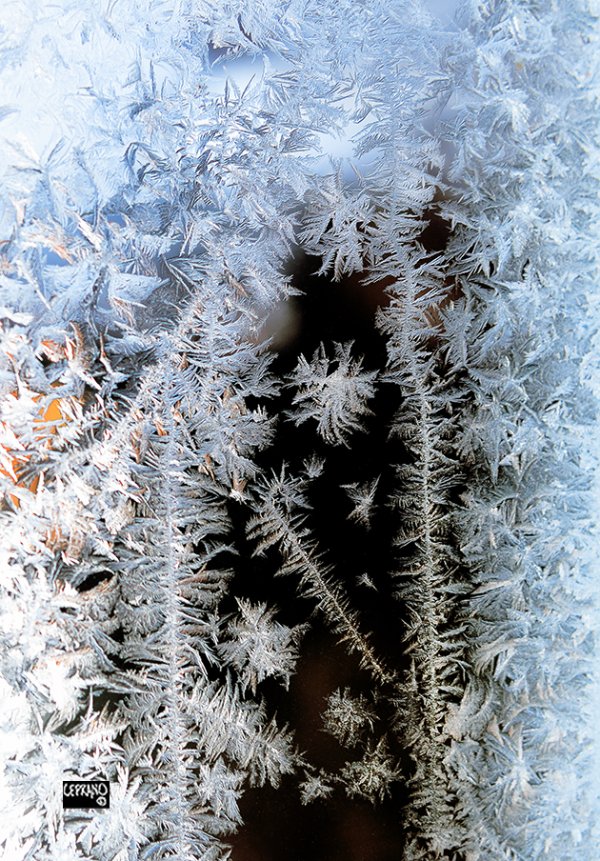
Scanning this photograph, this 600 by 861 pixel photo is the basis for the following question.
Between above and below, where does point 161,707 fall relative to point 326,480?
below

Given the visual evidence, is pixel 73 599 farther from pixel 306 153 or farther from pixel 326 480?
pixel 306 153

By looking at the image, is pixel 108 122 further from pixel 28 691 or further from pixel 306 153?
pixel 28 691

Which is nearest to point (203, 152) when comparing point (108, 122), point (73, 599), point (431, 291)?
point (108, 122)

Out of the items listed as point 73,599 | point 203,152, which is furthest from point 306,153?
point 73,599

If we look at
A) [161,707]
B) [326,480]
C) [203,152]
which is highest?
[203,152]

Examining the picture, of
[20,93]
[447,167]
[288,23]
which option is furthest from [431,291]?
[20,93]

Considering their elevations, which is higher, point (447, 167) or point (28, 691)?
point (447, 167)
